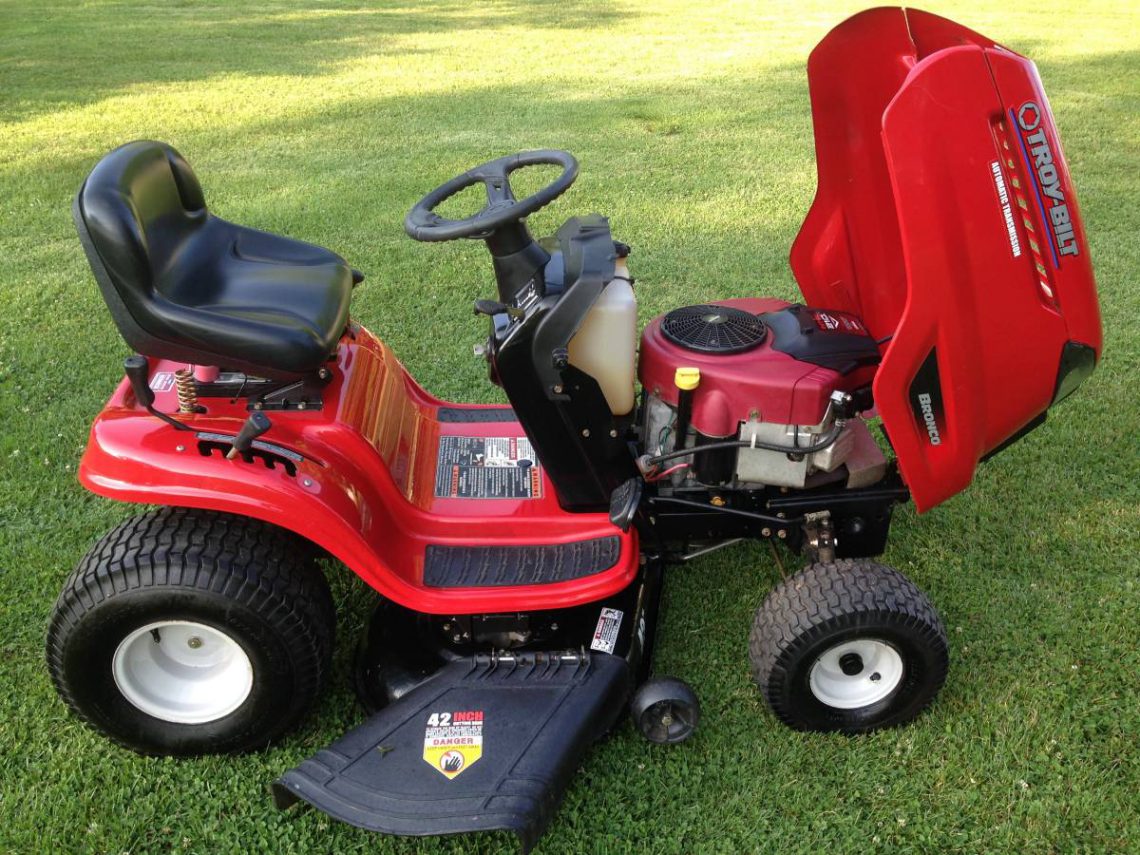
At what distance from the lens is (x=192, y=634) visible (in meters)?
2.49

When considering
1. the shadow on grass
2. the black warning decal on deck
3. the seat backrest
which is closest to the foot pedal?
the black warning decal on deck

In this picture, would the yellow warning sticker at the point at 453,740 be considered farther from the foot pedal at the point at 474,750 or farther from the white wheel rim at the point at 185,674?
the white wheel rim at the point at 185,674

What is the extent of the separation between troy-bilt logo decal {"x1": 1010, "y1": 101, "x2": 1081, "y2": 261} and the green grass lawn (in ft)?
4.25

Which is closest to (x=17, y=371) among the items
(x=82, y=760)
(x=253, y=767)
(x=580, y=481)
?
(x=82, y=760)

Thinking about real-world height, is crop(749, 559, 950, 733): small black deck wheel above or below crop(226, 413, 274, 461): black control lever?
below

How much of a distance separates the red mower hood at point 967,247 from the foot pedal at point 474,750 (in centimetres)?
102

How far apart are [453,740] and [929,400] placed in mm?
1435

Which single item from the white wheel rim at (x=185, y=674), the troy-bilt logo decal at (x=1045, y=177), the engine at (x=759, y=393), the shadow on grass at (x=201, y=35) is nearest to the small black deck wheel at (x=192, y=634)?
the white wheel rim at (x=185, y=674)

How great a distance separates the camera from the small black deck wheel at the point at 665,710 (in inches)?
98.1

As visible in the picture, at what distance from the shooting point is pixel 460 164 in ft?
22.5

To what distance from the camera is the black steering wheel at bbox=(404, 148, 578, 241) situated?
2.40 meters

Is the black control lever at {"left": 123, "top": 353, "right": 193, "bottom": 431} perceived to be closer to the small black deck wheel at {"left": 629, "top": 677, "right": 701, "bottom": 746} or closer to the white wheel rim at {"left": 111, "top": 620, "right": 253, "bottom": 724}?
the white wheel rim at {"left": 111, "top": 620, "right": 253, "bottom": 724}

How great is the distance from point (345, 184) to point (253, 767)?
15.8 feet

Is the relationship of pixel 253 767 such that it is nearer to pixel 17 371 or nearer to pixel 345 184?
pixel 17 371
